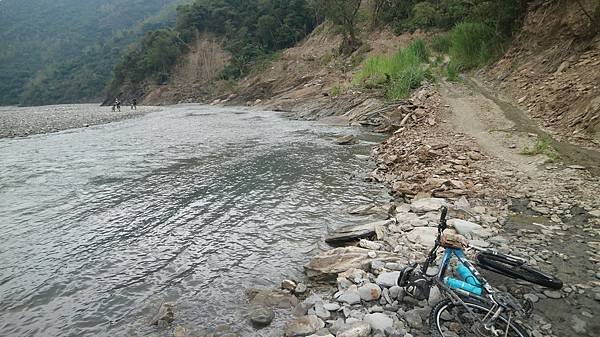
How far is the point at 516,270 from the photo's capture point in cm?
482

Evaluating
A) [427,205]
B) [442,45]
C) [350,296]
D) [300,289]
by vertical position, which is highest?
[442,45]

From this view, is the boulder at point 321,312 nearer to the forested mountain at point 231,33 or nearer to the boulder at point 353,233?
the boulder at point 353,233

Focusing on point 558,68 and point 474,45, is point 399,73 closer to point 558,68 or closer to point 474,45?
point 474,45

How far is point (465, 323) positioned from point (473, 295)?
391 mm

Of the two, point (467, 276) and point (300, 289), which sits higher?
point (467, 276)

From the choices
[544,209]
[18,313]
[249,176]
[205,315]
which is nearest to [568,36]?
[544,209]

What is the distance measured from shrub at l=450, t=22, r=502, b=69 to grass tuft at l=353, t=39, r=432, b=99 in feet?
8.02

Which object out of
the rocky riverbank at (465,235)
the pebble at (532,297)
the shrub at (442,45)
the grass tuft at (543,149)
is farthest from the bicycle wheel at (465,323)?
the shrub at (442,45)

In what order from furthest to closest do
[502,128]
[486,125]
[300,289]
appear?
[486,125], [502,128], [300,289]

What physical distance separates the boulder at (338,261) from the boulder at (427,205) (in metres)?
2.24

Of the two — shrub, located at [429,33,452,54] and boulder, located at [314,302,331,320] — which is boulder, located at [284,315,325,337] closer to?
boulder, located at [314,302,331,320]

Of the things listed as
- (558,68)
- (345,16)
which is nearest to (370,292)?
(558,68)

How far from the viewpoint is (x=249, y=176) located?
14.0 metres

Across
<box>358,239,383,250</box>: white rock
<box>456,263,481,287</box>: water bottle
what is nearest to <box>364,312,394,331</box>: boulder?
<box>456,263,481,287</box>: water bottle
